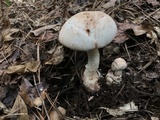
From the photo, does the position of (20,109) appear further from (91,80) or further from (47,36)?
(47,36)

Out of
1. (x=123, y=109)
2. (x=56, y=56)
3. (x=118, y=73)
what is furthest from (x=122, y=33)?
(x=123, y=109)

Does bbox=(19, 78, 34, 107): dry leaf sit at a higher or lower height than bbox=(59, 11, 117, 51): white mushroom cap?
lower

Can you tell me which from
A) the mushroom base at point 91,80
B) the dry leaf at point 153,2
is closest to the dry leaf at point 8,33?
the mushroom base at point 91,80

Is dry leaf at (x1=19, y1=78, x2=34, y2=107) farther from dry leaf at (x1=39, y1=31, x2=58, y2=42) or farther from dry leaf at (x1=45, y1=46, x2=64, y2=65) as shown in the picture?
dry leaf at (x1=39, y1=31, x2=58, y2=42)

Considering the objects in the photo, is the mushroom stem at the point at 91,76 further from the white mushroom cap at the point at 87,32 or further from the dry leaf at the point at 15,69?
the dry leaf at the point at 15,69

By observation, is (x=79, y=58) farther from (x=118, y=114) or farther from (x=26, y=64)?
(x=118, y=114)

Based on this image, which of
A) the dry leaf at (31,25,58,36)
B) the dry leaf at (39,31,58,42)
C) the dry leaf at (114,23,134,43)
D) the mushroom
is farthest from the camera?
the dry leaf at (31,25,58,36)

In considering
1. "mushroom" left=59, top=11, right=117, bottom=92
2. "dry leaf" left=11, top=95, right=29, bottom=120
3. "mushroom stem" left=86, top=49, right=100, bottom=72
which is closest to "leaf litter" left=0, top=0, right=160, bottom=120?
"dry leaf" left=11, top=95, right=29, bottom=120
